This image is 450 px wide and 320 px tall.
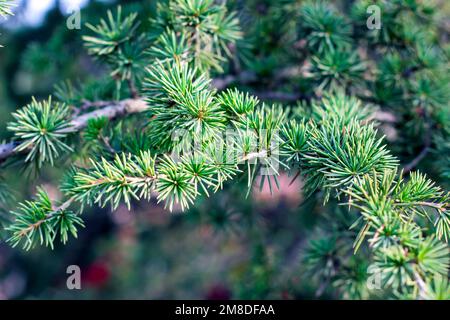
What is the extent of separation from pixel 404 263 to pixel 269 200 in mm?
1596

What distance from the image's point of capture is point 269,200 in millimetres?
2232

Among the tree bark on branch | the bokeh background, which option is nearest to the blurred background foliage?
the bokeh background

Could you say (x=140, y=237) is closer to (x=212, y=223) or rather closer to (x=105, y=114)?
(x=212, y=223)

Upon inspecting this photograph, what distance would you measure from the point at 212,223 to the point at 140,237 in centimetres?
129

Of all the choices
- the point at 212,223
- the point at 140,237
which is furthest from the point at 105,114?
the point at 140,237

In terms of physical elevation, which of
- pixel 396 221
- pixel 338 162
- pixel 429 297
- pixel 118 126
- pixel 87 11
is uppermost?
pixel 87 11

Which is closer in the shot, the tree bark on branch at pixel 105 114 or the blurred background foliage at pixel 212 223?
the tree bark on branch at pixel 105 114

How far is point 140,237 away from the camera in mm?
2609

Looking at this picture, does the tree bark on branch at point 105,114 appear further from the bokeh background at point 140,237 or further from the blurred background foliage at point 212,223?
the bokeh background at point 140,237

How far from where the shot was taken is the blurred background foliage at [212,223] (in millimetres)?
1181

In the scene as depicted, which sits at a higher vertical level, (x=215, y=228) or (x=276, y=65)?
(x=276, y=65)

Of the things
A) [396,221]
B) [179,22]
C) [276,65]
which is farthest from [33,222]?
[276,65]

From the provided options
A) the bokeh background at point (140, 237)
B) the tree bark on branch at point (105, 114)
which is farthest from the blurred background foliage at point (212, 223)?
the tree bark on branch at point (105, 114)

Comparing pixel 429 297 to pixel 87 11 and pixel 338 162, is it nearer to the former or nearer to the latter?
pixel 338 162
